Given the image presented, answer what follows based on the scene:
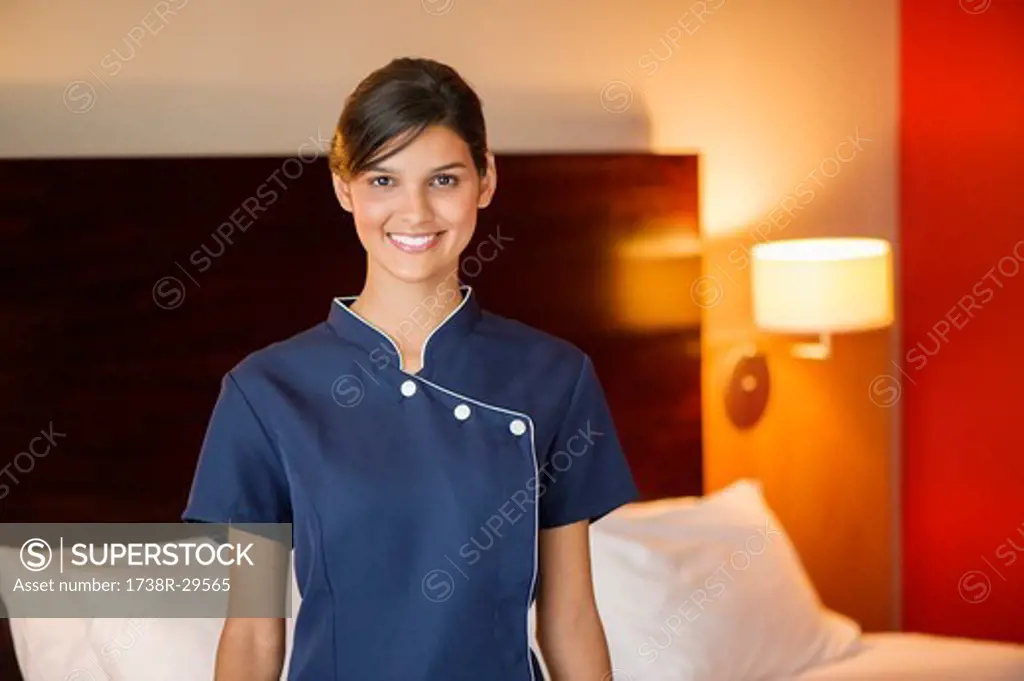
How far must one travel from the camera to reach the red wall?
3531mm

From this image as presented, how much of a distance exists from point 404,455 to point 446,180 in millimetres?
236

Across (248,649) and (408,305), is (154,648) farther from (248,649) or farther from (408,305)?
(408,305)

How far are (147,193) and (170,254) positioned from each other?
0.12 metres

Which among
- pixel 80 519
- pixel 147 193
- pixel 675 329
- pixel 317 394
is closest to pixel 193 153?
pixel 147 193

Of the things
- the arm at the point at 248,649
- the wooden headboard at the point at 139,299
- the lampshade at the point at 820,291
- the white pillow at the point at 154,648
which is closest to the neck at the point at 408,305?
the arm at the point at 248,649

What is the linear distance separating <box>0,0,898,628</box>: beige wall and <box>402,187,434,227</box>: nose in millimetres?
1600

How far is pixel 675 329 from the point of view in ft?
10.6

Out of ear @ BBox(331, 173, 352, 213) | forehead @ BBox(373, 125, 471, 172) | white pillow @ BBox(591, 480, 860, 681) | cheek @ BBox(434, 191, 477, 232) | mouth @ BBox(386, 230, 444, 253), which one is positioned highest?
forehead @ BBox(373, 125, 471, 172)

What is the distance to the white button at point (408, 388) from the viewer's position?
1234 mm

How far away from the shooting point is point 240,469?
1248 mm

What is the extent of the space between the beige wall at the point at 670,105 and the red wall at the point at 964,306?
8cm

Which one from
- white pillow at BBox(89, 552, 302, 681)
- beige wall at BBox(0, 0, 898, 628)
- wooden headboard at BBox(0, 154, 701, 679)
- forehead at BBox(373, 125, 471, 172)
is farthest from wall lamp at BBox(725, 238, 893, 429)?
forehead at BBox(373, 125, 471, 172)

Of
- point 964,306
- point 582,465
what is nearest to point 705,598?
point 964,306

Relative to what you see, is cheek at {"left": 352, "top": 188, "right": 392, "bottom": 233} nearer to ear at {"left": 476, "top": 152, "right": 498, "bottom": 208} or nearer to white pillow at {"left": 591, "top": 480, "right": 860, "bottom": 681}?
ear at {"left": 476, "top": 152, "right": 498, "bottom": 208}
